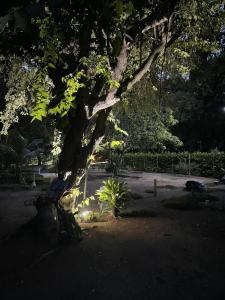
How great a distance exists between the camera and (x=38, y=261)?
634 centimetres

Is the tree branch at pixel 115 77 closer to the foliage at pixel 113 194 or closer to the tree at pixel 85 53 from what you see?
the tree at pixel 85 53

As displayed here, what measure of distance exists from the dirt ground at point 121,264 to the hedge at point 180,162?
15431 millimetres

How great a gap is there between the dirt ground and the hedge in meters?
15.4

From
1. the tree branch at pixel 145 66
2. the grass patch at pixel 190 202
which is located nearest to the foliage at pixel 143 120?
the grass patch at pixel 190 202

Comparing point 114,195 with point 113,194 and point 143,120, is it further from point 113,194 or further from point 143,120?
point 143,120

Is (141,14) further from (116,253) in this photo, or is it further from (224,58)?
(116,253)

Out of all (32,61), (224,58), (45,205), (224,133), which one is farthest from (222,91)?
(45,205)

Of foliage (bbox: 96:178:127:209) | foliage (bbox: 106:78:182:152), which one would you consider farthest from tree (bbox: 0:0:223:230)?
foliage (bbox: 106:78:182:152)

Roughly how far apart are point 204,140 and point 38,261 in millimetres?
37104

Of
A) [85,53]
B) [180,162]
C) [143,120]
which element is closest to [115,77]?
[85,53]

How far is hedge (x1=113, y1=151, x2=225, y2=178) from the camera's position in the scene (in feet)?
95.0

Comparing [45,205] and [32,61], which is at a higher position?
[32,61]

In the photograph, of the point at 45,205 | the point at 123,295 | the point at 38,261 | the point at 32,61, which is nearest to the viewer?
the point at 123,295

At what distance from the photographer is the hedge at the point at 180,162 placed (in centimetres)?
2896
